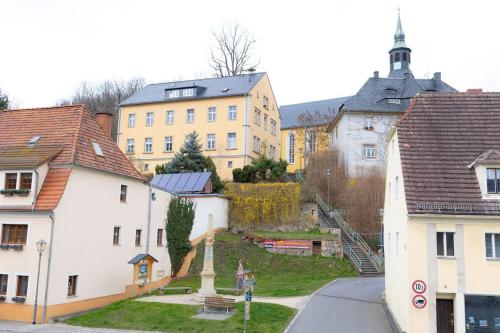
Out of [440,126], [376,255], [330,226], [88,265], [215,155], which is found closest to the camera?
[440,126]

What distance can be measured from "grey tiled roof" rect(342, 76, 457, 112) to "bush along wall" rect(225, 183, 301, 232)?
13.8 m

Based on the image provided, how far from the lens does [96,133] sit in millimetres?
25641

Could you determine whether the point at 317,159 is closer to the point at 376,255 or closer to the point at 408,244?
the point at 376,255

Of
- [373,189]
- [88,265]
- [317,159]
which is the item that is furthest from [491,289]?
[317,159]

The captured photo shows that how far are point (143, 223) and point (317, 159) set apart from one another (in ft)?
69.9

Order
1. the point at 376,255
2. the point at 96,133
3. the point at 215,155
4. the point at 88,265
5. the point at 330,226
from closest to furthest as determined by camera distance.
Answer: the point at 88,265, the point at 96,133, the point at 376,255, the point at 330,226, the point at 215,155

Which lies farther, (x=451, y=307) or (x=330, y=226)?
(x=330, y=226)

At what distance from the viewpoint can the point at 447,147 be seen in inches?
723

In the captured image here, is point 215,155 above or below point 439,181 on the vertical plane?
above

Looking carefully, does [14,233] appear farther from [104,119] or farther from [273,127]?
[273,127]

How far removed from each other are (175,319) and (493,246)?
12138 mm

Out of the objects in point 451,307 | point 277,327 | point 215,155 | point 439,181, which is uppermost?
point 215,155

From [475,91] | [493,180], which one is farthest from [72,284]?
[475,91]

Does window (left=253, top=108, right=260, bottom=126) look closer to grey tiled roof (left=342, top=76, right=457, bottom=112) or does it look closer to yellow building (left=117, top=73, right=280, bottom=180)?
yellow building (left=117, top=73, right=280, bottom=180)
